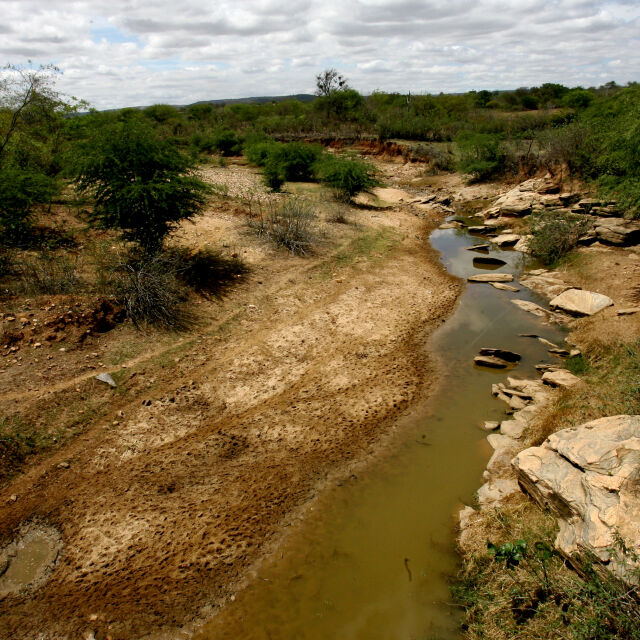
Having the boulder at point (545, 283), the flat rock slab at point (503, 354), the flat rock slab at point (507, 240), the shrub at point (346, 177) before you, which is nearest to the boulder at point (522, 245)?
the flat rock slab at point (507, 240)

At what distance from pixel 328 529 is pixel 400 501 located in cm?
118

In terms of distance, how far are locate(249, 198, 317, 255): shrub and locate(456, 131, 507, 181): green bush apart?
1480 centimetres

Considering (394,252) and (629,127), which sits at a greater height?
(629,127)

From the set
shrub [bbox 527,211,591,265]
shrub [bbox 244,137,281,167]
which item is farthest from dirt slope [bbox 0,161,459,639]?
shrub [bbox 244,137,281,167]

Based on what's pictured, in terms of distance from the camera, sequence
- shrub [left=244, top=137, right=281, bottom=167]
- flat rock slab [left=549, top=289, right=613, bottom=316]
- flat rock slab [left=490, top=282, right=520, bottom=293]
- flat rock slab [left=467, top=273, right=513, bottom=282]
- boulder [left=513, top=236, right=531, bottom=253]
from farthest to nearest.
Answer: shrub [left=244, top=137, right=281, bottom=167] → boulder [left=513, top=236, right=531, bottom=253] → flat rock slab [left=467, top=273, right=513, bottom=282] → flat rock slab [left=490, top=282, right=520, bottom=293] → flat rock slab [left=549, top=289, right=613, bottom=316]

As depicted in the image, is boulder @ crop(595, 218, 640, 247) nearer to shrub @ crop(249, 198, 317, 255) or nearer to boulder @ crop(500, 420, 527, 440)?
shrub @ crop(249, 198, 317, 255)

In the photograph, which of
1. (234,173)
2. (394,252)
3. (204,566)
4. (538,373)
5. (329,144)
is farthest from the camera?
(329,144)

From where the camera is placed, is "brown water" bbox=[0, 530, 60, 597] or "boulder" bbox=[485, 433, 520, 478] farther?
"boulder" bbox=[485, 433, 520, 478]

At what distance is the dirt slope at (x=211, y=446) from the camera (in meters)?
5.16

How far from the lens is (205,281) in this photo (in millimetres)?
12133

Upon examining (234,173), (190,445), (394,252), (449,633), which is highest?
(234,173)

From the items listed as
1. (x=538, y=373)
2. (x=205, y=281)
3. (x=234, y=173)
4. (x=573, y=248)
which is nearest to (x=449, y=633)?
(x=538, y=373)

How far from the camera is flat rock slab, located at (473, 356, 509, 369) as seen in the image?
9.66m

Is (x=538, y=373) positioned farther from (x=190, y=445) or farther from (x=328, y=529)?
(x=190, y=445)
